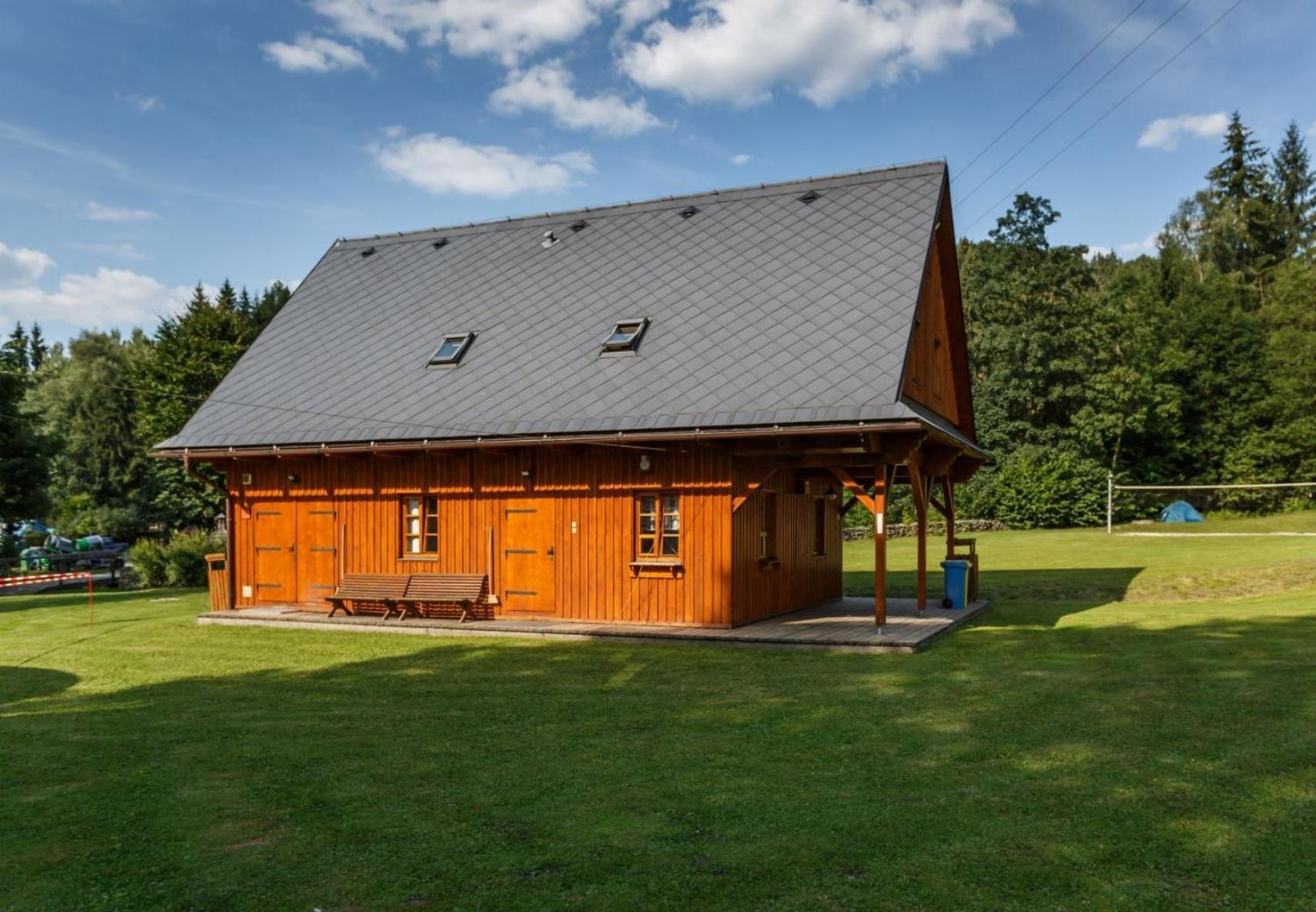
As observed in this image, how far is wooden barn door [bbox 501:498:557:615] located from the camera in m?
15.7

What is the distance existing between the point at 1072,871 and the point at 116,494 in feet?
165

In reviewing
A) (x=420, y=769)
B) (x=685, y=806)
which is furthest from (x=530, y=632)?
(x=685, y=806)

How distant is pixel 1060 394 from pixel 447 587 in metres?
33.3

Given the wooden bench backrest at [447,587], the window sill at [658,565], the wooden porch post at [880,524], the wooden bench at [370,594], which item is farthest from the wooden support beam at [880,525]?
the wooden bench at [370,594]

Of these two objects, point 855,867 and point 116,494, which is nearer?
point 855,867

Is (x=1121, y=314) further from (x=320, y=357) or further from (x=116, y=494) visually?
(x=116, y=494)

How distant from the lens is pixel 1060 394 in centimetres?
4225

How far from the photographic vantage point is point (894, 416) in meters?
12.5

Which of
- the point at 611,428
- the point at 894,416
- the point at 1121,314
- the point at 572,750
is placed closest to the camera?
the point at 572,750

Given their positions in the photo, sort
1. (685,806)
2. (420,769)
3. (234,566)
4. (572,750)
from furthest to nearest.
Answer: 1. (234,566)
2. (572,750)
3. (420,769)
4. (685,806)

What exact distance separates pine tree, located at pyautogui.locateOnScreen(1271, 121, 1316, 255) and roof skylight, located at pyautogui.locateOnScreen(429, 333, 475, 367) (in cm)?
5060

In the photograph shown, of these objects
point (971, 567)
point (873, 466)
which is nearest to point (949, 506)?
point (971, 567)

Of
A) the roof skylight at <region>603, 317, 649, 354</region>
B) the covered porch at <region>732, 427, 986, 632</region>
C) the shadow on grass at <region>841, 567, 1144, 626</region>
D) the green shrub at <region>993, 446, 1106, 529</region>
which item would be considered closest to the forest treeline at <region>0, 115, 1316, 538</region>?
the green shrub at <region>993, 446, 1106, 529</region>

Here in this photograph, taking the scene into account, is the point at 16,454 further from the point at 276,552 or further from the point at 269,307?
the point at 269,307
